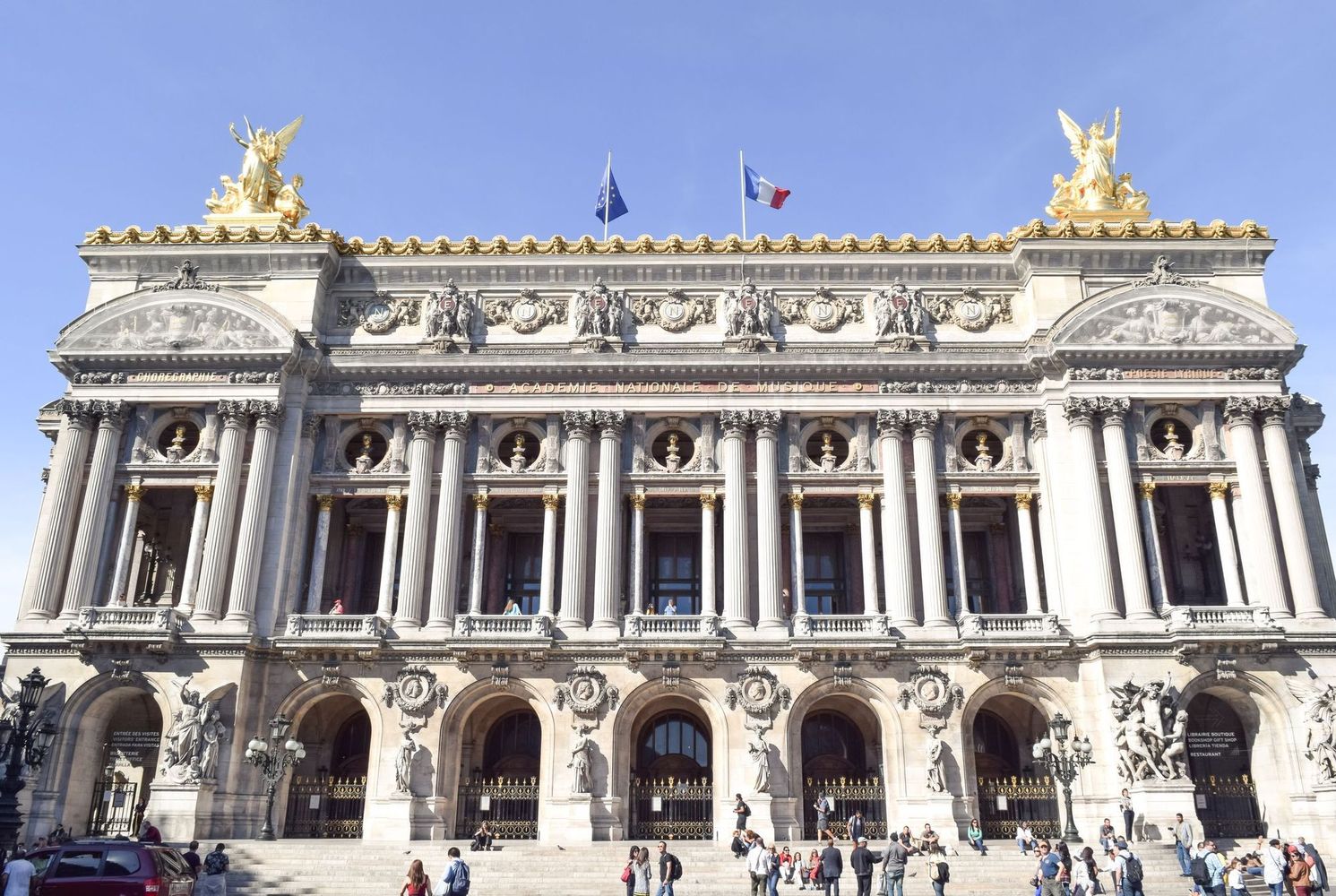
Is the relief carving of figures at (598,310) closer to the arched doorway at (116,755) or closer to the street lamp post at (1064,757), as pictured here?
the arched doorway at (116,755)

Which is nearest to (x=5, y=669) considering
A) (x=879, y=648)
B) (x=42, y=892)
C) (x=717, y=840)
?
(x=42, y=892)

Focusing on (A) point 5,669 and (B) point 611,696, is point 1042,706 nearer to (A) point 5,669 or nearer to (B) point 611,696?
(B) point 611,696

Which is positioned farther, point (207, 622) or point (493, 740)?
point (493, 740)

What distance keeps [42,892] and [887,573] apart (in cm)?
2659

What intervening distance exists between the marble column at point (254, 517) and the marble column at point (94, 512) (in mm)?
4608

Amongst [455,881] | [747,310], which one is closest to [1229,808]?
[747,310]

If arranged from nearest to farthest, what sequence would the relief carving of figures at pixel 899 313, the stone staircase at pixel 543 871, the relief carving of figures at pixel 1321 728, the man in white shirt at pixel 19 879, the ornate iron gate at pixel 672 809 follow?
1. the man in white shirt at pixel 19 879
2. the stone staircase at pixel 543 871
3. the relief carving of figures at pixel 1321 728
4. the ornate iron gate at pixel 672 809
5. the relief carving of figures at pixel 899 313

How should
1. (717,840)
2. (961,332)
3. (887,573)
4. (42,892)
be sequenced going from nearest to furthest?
(42,892), (717,840), (887,573), (961,332)

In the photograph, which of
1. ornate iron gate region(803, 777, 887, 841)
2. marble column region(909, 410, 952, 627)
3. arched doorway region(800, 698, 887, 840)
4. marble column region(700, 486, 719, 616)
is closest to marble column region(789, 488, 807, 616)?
marble column region(700, 486, 719, 616)

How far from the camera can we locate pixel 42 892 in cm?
2069

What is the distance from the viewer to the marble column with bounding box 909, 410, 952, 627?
38.5m

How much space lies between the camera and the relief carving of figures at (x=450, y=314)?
42156mm

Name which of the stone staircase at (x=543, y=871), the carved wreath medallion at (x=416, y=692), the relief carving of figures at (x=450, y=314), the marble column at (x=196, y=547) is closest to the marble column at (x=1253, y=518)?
the stone staircase at (x=543, y=871)

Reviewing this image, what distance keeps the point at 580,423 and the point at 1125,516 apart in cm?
1877
